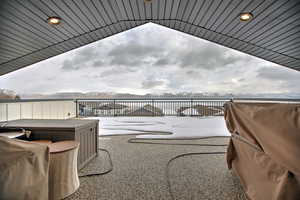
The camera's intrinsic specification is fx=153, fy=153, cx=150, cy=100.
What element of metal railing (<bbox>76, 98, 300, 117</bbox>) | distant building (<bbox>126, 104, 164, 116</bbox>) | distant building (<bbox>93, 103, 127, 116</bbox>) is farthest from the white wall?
distant building (<bbox>126, 104, 164, 116</bbox>)

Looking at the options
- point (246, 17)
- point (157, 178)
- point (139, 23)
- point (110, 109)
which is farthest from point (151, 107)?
point (157, 178)

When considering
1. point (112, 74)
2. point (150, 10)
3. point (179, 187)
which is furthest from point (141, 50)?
point (179, 187)

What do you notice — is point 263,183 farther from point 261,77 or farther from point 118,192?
point 261,77

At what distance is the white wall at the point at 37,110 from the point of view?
142 inches

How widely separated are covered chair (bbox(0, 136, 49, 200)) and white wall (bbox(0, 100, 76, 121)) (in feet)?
10.7

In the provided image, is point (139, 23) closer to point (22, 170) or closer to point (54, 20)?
point (54, 20)

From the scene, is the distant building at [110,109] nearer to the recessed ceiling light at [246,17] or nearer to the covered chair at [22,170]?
the recessed ceiling light at [246,17]

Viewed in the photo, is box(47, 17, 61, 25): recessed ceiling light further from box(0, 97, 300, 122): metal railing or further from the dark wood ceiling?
box(0, 97, 300, 122): metal railing

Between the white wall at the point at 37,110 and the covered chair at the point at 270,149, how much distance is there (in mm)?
4642

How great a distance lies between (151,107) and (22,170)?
6.92 meters

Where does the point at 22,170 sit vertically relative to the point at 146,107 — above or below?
below

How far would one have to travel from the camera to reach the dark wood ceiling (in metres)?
2.81

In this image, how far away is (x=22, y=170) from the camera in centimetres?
107

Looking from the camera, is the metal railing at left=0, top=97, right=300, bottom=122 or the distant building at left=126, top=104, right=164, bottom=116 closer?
the metal railing at left=0, top=97, right=300, bottom=122
